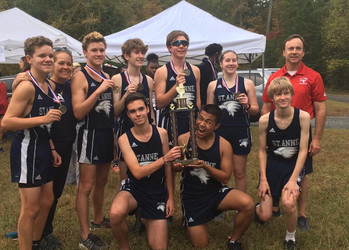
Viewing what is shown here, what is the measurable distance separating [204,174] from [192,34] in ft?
18.8

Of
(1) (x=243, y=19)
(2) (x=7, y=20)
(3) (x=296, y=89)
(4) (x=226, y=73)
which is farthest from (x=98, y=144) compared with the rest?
(1) (x=243, y=19)

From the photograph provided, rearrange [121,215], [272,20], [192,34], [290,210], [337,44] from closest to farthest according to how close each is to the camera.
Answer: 1. [121,215]
2. [290,210]
3. [192,34]
4. [337,44]
5. [272,20]

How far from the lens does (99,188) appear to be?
12.9ft

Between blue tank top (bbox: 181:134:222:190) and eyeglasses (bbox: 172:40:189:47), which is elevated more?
eyeglasses (bbox: 172:40:189:47)

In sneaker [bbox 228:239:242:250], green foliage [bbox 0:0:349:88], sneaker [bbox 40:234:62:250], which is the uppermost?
green foliage [bbox 0:0:349:88]

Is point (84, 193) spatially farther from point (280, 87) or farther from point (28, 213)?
point (280, 87)

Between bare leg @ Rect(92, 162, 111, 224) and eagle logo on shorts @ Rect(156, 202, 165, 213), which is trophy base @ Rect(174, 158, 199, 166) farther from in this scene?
bare leg @ Rect(92, 162, 111, 224)

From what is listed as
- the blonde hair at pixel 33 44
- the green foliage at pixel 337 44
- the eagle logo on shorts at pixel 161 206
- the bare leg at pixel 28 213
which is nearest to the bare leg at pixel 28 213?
the bare leg at pixel 28 213

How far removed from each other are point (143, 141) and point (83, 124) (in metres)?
0.69

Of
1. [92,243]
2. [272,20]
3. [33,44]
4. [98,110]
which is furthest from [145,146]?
[272,20]

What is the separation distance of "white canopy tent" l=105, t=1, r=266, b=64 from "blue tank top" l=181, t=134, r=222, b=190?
5.04 meters

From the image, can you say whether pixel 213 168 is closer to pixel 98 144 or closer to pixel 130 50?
pixel 98 144

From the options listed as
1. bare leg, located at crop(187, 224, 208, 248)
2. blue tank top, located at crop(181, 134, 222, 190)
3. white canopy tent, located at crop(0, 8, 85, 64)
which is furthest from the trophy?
white canopy tent, located at crop(0, 8, 85, 64)

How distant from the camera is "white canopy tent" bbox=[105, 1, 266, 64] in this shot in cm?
812
